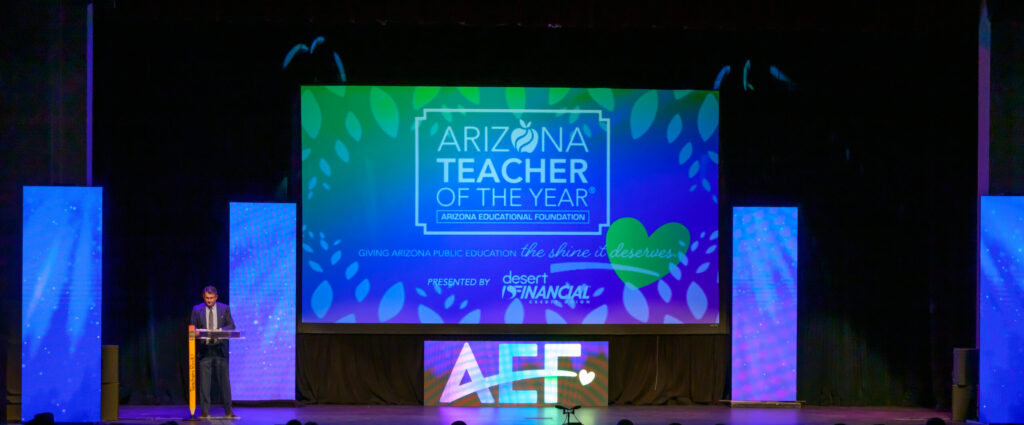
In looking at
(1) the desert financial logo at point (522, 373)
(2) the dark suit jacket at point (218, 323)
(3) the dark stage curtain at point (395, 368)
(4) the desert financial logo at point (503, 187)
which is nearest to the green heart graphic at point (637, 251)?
(4) the desert financial logo at point (503, 187)

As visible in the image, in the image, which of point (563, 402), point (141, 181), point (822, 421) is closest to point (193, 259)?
point (141, 181)

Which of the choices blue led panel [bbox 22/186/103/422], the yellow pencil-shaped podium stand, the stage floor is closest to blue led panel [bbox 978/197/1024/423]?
the stage floor

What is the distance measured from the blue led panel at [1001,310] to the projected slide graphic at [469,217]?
2647 millimetres

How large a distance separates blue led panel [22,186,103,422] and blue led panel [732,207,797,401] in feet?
18.2

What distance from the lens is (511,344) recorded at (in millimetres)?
10188

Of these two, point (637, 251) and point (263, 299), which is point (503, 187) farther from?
point (263, 299)

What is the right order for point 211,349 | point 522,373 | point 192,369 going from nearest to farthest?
point 192,369 → point 211,349 → point 522,373

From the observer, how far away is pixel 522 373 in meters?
10.2

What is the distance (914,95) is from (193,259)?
689 centimetres

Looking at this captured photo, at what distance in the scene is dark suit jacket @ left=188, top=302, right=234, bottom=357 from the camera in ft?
30.0

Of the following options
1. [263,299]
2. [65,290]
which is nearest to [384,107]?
[263,299]

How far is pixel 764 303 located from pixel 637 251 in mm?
1284

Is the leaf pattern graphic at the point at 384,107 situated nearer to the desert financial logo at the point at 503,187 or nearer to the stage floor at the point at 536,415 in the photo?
the desert financial logo at the point at 503,187

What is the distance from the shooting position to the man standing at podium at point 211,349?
9141mm
